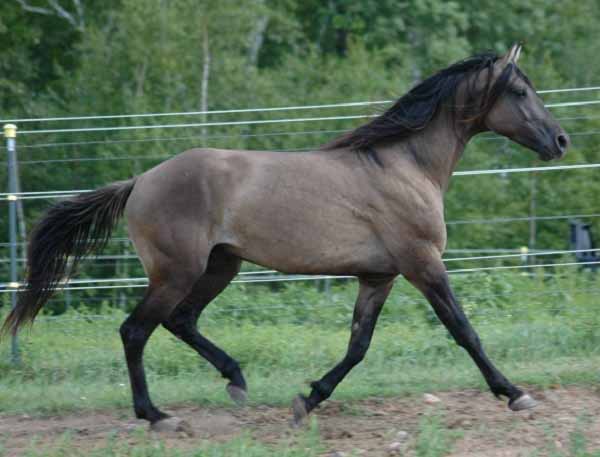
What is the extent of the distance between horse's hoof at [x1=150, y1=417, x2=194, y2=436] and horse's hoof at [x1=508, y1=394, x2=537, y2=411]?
193 centimetres

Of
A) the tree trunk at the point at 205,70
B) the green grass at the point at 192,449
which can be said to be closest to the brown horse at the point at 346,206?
the green grass at the point at 192,449

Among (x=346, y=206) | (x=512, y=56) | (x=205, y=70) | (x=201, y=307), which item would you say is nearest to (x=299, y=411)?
(x=201, y=307)

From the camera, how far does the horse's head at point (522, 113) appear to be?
19.6ft

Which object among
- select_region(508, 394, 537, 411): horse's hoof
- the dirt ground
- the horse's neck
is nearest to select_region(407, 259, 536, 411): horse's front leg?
select_region(508, 394, 537, 411): horse's hoof

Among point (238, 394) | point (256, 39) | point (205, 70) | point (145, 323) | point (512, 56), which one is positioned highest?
point (512, 56)

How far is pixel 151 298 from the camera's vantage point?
18.9ft

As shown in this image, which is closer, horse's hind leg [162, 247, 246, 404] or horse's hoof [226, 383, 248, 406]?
horse's hoof [226, 383, 248, 406]

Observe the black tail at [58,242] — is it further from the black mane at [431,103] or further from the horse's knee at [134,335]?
the black mane at [431,103]

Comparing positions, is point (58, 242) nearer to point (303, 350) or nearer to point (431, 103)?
point (303, 350)

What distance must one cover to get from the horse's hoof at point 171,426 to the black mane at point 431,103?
193 cm

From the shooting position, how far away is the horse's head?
19.6 feet

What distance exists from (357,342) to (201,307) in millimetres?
1108

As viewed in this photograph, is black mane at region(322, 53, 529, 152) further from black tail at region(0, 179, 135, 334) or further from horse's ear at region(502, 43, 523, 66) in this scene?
black tail at region(0, 179, 135, 334)

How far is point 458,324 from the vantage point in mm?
5691
